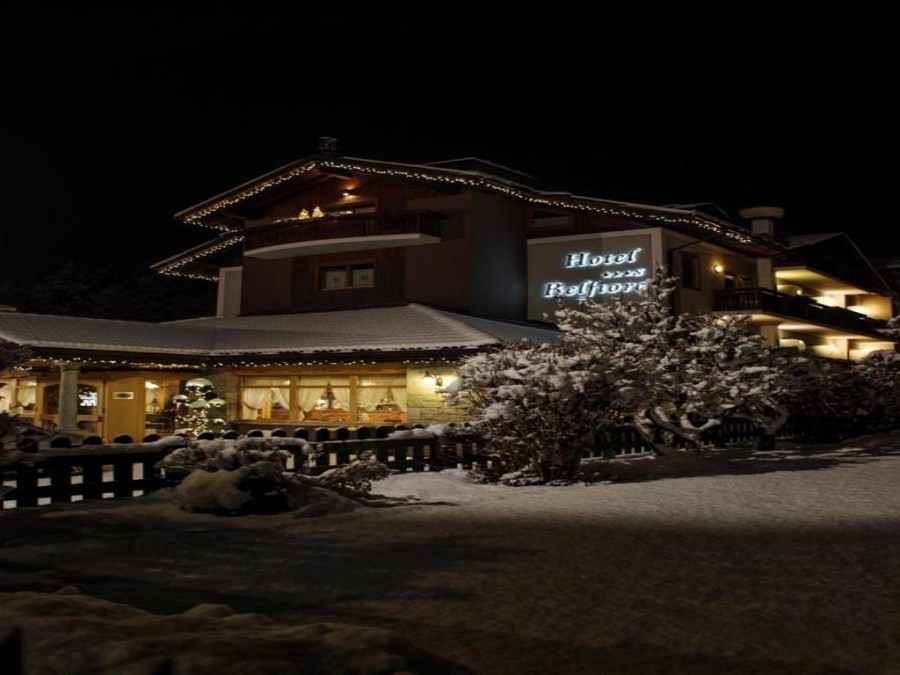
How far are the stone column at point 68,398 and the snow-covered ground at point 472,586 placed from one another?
13654mm

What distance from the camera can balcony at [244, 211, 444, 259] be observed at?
1057 inches

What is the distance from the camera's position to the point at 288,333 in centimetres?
2650

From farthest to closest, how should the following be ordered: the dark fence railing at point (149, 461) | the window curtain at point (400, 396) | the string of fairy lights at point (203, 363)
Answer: the window curtain at point (400, 396)
the string of fairy lights at point (203, 363)
the dark fence railing at point (149, 461)

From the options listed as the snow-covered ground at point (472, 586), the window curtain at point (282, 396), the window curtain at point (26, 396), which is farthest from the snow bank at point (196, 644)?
the window curtain at point (26, 396)

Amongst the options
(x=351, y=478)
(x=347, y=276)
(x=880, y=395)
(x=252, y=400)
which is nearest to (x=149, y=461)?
(x=351, y=478)

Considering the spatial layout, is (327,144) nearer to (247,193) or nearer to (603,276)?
(247,193)

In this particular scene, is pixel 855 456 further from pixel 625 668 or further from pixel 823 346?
pixel 823 346

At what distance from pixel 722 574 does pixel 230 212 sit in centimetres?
2729

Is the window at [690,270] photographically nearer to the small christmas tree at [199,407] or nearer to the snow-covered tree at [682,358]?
the snow-covered tree at [682,358]

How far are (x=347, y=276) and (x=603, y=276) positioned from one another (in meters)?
8.43

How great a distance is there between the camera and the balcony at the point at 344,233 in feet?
88.1

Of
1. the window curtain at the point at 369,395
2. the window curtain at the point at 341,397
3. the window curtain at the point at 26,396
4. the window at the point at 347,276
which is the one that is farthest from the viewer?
the window at the point at 347,276

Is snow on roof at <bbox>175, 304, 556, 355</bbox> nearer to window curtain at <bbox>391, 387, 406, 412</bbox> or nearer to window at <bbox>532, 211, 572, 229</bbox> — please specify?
window curtain at <bbox>391, 387, 406, 412</bbox>

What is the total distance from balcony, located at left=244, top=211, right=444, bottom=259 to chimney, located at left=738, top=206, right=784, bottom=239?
16980 mm
